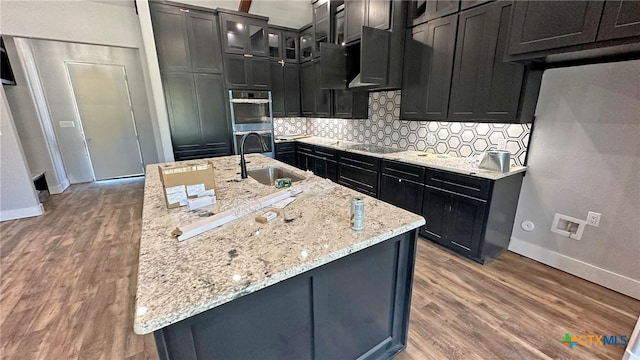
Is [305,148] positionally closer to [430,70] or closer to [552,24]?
[430,70]

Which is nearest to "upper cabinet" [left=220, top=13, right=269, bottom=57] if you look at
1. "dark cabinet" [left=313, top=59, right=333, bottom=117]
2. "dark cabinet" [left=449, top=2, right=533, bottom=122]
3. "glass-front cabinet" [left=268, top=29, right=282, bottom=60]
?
"glass-front cabinet" [left=268, top=29, right=282, bottom=60]

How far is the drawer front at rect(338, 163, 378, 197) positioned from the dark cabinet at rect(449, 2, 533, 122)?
1.17 m

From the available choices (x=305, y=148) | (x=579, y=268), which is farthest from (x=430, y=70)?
(x=305, y=148)

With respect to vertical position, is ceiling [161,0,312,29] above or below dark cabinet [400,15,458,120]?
above

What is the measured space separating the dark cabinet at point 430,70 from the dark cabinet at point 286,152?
2275 millimetres

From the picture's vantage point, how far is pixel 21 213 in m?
3.40

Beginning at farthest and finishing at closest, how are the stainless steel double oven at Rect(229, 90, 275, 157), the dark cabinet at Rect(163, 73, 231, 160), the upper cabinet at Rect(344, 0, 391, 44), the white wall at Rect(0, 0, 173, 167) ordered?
the stainless steel double oven at Rect(229, 90, 275, 157)
the dark cabinet at Rect(163, 73, 231, 160)
the white wall at Rect(0, 0, 173, 167)
the upper cabinet at Rect(344, 0, 391, 44)

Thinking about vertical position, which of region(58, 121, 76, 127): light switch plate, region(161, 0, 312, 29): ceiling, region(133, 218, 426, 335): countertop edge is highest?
region(161, 0, 312, 29): ceiling

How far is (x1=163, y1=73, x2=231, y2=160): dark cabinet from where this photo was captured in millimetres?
3668

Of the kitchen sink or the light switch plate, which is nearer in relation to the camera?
the kitchen sink

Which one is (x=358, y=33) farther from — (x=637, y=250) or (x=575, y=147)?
(x=637, y=250)

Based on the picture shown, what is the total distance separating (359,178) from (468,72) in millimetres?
1656

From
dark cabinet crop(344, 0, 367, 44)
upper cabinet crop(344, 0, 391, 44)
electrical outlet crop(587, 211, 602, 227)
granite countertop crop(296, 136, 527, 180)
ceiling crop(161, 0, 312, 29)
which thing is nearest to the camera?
electrical outlet crop(587, 211, 602, 227)

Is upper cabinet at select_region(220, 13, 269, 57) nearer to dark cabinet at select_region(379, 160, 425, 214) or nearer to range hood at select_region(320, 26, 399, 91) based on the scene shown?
range hood at select_region(320, 26, 399, 91)
